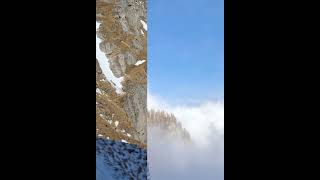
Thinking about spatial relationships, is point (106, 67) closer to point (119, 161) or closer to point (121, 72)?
point (121, 72)

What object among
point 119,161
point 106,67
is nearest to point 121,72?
point 106,67

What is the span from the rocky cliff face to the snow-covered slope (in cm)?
15

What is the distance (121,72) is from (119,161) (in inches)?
61.9

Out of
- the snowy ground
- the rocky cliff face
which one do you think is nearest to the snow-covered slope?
the rocky cliff face

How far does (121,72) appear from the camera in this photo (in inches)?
248

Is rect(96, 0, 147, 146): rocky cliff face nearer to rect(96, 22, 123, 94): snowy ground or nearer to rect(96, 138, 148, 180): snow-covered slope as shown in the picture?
rect(96, 22, 123, 94): snowy ground

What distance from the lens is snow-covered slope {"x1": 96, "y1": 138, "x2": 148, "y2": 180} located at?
4934 mm

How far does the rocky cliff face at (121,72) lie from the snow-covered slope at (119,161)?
154 millimetres
